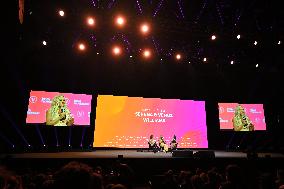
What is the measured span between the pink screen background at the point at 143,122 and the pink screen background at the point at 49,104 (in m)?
0.51

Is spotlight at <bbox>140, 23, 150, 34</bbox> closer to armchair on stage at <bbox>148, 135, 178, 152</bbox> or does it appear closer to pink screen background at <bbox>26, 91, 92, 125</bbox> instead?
pink screen background at <bbox>26, 91, 92, 125</bbox>

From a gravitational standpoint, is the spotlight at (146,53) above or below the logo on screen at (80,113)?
above

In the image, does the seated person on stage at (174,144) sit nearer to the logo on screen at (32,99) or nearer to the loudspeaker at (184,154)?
the loudspeaker at (184,154)

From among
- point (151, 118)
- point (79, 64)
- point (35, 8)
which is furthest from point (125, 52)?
point (35, 8)

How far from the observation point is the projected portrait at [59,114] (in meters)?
10.8

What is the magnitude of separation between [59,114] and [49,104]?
57cm

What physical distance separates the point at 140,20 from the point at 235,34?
3795mm

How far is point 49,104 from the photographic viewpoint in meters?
10.9

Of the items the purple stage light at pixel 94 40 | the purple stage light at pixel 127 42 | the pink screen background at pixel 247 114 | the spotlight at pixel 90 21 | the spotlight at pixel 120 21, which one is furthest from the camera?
the pink screen background at pixel 247 114

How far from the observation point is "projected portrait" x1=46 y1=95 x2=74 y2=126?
10.8 meters

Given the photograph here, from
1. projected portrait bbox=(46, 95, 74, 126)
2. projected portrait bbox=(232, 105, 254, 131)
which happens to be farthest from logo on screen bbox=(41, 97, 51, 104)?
projected portrait bbox=(232, 105, 254, 131)

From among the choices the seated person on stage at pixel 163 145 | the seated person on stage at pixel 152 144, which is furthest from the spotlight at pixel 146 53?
the seated person on stage at pixel 163 145

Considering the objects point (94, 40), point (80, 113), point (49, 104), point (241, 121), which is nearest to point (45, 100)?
point (49, 104)

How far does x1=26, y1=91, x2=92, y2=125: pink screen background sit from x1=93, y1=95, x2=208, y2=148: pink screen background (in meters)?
0.51
